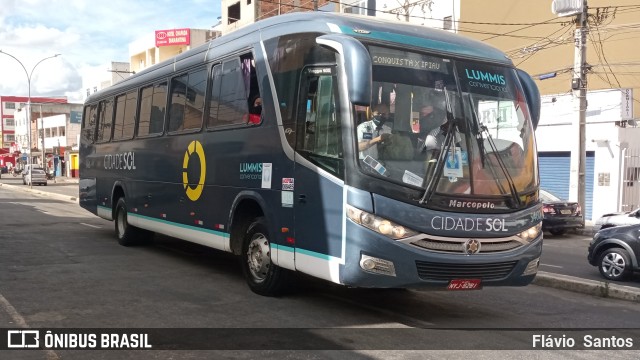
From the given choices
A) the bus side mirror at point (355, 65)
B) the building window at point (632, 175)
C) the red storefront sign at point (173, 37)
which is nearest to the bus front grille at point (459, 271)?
the bus side mirror at point (355, 65)

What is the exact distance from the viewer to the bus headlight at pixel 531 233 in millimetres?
6418

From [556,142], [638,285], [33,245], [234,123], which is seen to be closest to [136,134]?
[33,245]

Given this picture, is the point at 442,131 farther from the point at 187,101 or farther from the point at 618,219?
the point at 618,219

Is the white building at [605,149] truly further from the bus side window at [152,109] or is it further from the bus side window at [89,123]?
the bus side window at [89,123]

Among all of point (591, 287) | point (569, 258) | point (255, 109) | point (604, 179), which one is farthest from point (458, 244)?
point (604, 179)

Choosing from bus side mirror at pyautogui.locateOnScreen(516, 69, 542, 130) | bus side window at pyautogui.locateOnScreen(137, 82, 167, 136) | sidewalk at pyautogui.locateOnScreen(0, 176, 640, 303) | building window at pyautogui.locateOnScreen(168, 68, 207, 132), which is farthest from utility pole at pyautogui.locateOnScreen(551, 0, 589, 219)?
building window at pyautogui.locateOnScreen(168, 68, 207, 132)

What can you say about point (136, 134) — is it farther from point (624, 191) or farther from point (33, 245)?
point (624, 191)

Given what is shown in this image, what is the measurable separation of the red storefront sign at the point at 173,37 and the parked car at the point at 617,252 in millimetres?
52744

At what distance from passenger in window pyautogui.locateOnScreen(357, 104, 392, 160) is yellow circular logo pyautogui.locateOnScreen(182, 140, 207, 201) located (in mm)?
3652

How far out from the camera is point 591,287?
859 centimetres

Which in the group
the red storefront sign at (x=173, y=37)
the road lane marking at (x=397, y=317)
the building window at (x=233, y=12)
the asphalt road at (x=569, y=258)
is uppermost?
the building window at (x=233, y=12)

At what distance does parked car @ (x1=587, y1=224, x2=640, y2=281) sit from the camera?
983 cm

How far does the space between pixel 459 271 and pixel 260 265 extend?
2715mm

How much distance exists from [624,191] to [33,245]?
19989mm
